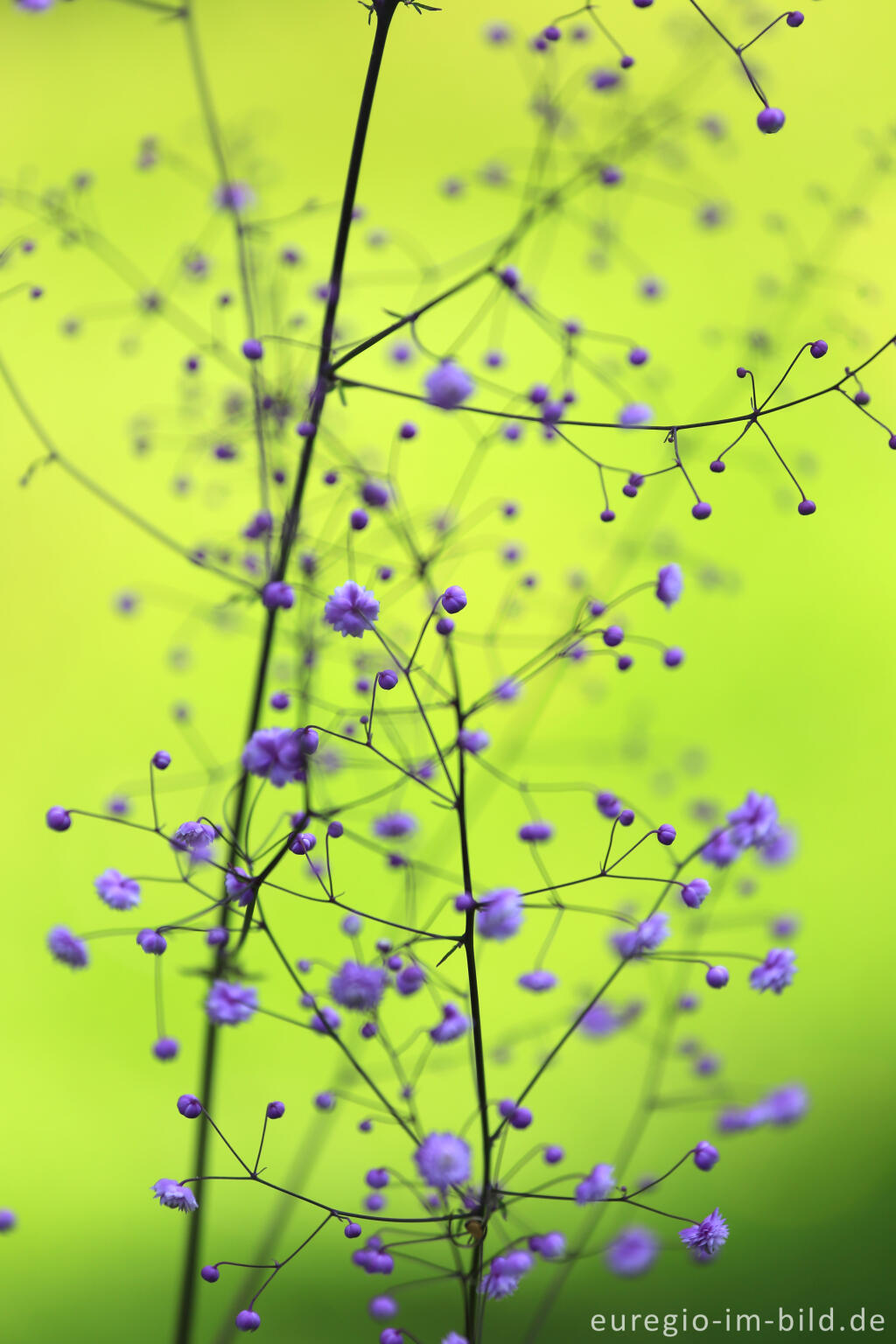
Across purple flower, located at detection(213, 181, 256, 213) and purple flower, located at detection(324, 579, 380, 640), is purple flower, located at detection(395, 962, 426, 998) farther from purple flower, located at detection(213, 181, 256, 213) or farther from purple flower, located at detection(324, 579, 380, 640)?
purple flower, located at detection(213, 181, 256, 213)

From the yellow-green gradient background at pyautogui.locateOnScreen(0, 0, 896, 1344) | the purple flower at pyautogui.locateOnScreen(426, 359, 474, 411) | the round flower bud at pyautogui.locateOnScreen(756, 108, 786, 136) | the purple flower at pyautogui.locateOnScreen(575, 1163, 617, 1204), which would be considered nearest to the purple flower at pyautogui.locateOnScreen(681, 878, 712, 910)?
the purple flower at pyautogui.locateOnScreen(575, 1163, 617, 1204)

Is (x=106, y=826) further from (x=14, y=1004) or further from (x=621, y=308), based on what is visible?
(x=621, y=308)

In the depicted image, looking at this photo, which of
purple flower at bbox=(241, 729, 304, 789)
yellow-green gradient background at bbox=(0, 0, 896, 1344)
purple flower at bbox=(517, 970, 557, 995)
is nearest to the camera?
purple flower at bbox=(241, 729, 304, 789)

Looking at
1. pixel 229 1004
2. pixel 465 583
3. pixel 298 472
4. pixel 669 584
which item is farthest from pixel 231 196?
pixel 465 583

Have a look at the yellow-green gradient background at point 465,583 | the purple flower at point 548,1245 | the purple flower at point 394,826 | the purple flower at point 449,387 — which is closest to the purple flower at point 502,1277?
the purple flower at point 548,1245

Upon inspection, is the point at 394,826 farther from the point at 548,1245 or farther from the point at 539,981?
the point at 548,1245

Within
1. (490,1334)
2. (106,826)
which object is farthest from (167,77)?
(490,1334)
